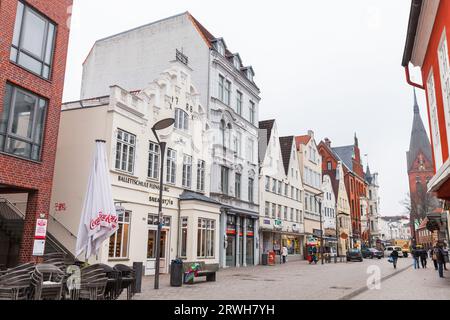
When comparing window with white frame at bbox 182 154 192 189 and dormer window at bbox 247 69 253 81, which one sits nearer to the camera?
window with white frame at bbox 182 154 192 189

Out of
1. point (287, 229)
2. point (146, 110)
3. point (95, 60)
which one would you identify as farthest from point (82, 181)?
point (287, 229)

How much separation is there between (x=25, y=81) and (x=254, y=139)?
2270cm

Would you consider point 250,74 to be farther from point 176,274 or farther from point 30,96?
point 176,274

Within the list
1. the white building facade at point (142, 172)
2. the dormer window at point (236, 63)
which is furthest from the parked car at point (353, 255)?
the dormer window at point (236, 63)

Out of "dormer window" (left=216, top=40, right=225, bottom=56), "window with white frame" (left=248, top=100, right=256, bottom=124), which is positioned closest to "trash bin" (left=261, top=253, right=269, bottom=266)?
"window with white frame" (left=248, top=100, right=256, bottom=124)

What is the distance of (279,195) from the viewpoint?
40.0 metres

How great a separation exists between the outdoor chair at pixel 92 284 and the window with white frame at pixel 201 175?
1620 centimetres

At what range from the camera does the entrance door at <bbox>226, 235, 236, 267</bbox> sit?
3016 cm

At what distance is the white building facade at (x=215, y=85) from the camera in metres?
29.1

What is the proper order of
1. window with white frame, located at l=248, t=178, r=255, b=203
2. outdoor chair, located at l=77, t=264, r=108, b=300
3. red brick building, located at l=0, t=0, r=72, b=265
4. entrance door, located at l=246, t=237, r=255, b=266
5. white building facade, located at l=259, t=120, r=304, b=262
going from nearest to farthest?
1. outdoor chair, located at l=77, t=264, r=108, b=300
2. red brick building, located at l=0, t=0, r=72, b=265
3. entrance door, located at l=246, t=237, r=255, b=266
4. window with white frame, located at l=248, t=178, r=255, b=203
5. white building facade, located at l=259, t=120, r=304, b=262

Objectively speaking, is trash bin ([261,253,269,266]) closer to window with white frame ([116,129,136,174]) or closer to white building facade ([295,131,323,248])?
white building facade ([295,131,323,248])

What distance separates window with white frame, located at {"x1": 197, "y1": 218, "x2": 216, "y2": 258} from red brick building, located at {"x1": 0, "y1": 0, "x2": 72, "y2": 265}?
9.68 meters

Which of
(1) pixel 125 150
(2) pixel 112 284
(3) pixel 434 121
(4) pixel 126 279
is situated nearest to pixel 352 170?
(1) pixel 125 150

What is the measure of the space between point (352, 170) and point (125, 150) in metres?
68.8
